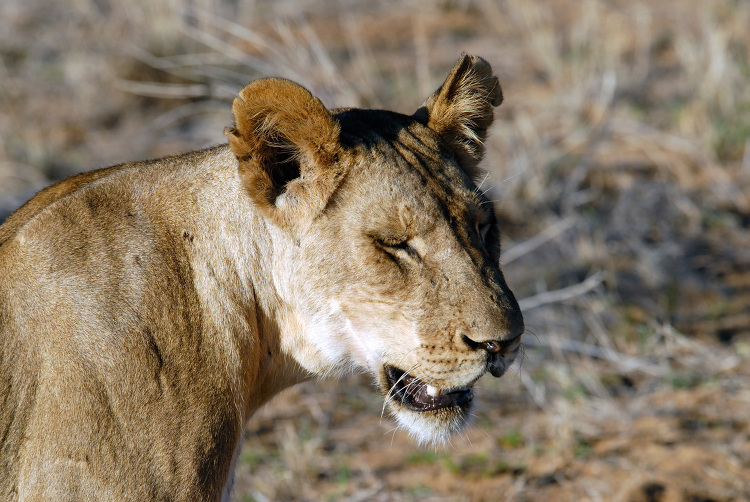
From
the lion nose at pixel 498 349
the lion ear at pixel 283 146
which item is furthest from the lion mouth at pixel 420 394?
the lion ear at pixel 283 146

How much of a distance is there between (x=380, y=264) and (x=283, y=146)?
434mm

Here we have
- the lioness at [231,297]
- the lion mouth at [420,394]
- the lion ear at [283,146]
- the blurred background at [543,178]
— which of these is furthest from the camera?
the blurred background at [543,178]

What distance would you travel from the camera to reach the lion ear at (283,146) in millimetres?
2402

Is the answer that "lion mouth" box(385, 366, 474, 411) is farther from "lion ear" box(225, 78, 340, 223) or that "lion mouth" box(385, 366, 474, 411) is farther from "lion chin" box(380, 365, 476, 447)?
"lion ear" box(225, 78, 340, 223)

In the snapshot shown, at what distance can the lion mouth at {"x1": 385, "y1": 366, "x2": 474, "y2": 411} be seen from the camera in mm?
2625

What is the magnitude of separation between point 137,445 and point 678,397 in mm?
3584

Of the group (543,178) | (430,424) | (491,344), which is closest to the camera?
(491,344)

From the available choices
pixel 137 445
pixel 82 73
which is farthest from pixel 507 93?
pixel 137 445

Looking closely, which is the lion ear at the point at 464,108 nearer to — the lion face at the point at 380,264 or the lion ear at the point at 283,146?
the lion face at the point at 380,264

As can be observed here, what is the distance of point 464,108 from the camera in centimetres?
294

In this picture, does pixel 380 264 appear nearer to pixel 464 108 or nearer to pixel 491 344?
pixel 491 344

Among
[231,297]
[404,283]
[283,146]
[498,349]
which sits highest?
[283,146]

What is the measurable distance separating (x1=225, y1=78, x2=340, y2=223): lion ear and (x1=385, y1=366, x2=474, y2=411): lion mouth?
0.56 m

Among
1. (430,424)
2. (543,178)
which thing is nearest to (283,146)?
(430,424)
